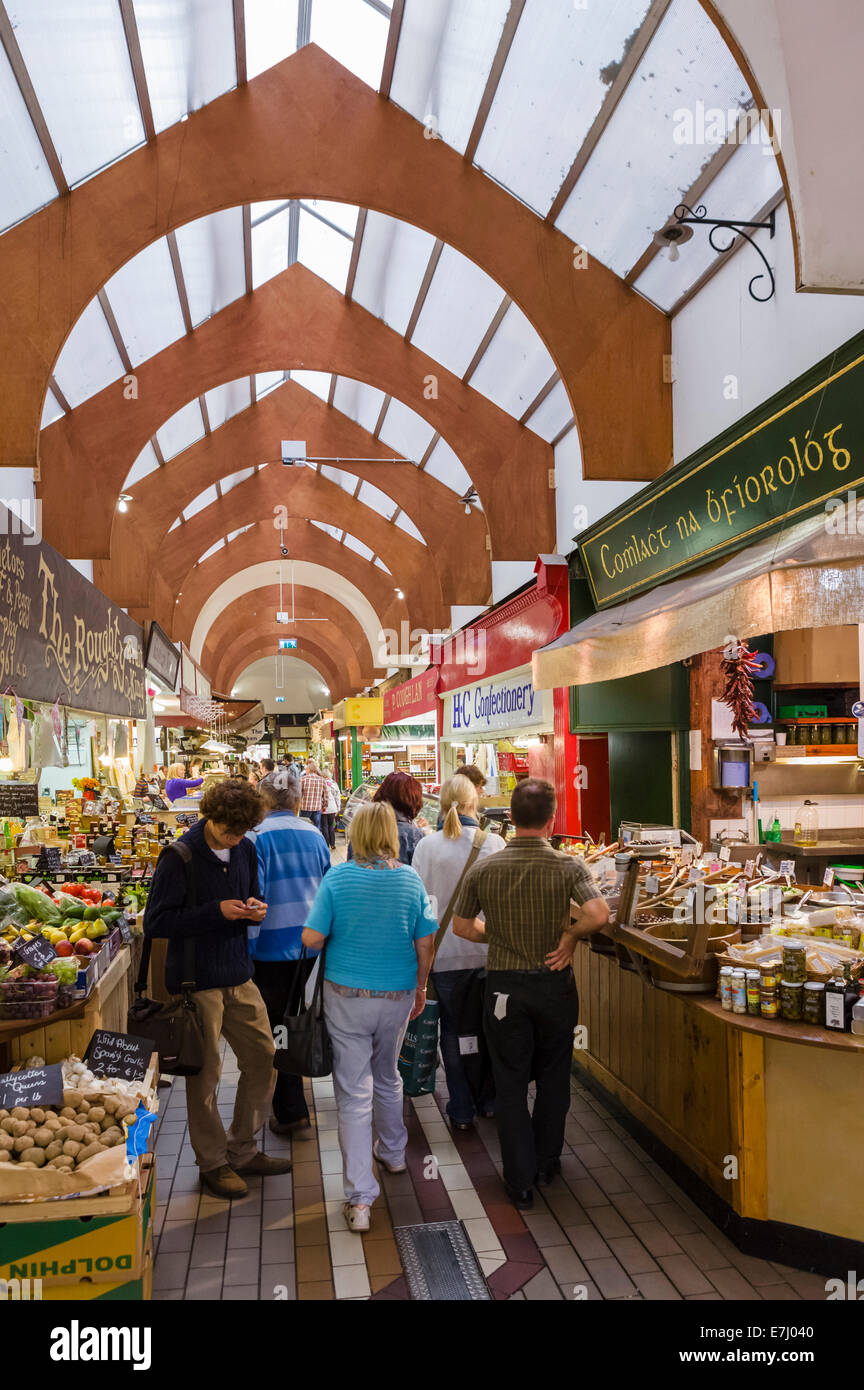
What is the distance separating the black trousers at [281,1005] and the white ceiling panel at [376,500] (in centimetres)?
1294

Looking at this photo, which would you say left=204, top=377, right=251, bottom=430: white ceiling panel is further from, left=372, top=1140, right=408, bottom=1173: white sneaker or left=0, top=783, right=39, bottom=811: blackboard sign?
left=372, top=1140, right=408, bottom=1173: white sneaker

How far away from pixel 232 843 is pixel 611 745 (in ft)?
18.1

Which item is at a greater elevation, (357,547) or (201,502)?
(357,547)

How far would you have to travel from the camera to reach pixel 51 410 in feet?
29.0

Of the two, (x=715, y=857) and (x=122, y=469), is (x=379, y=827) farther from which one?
(x=122, y=469)

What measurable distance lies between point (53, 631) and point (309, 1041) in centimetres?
533

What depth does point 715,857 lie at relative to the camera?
5.44m

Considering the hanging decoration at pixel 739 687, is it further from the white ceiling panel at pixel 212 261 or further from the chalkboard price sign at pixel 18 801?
the white ceiling panel at pixel 212 261

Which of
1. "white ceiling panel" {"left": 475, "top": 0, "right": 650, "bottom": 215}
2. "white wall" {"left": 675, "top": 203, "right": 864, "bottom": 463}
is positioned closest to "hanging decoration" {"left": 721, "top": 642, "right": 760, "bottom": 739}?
"white wall" {"left": 675, "top": 203, "right": 864, "bottom": 463}

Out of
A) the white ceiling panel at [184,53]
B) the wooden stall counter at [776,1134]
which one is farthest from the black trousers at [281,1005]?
the white ceiling panel at [184,53]

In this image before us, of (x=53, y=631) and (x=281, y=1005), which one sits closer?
(x=281, y=1005)

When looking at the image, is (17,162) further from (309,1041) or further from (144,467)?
(144,467)

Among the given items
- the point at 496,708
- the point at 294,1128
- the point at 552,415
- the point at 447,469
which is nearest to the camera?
the point at 294,1128

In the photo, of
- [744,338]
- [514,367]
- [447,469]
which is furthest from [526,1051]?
[447,469]
